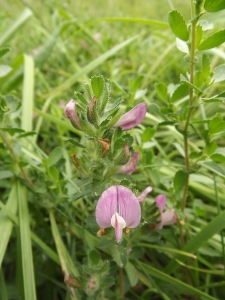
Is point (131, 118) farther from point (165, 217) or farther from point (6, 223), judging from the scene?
point (6, 223)

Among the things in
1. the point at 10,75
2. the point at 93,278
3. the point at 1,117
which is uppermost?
the point at 10,75

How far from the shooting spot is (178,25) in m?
0.43

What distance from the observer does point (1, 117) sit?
551mm

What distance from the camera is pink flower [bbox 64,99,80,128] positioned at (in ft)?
1.38

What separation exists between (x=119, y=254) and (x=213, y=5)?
1.01 ft

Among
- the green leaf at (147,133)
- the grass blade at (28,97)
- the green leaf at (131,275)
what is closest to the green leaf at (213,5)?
the green leaf at (147,133)

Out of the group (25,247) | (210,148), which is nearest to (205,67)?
(210,148)

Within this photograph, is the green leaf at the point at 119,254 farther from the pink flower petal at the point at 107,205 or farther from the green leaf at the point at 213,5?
the green leaf at the point at 213,5

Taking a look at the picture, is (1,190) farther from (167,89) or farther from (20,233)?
(167,89)

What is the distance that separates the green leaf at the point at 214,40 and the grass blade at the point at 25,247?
0.36 m

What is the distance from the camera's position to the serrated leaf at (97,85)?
0.40 m

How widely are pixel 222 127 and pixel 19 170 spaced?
35 cm

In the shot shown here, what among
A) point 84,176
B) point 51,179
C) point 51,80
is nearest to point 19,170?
point 51,179

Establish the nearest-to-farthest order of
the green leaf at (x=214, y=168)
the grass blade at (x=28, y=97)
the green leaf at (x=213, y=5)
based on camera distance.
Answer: the green leaf at (x=213, y=5) < the green leaf at (x=214, y=168) < the grass blade at (x=28, y=97)
